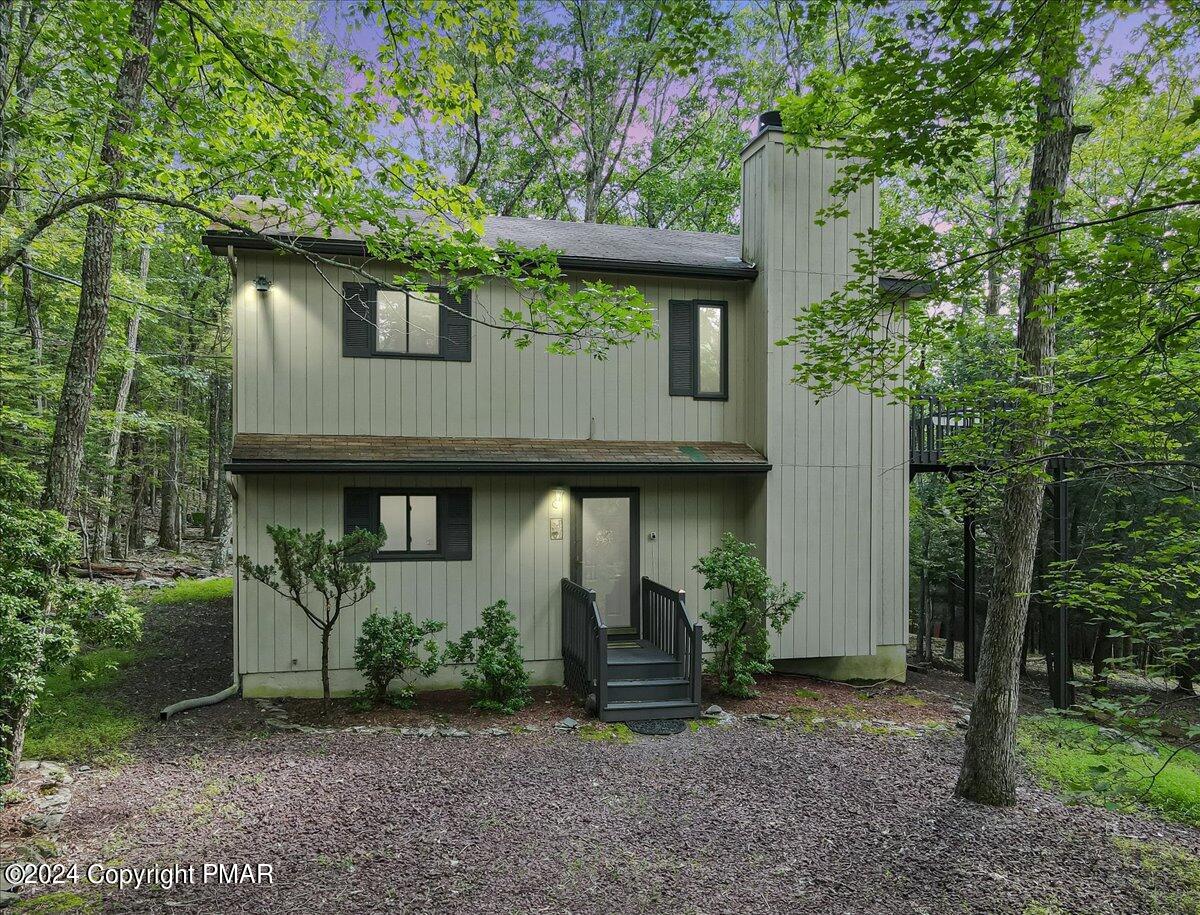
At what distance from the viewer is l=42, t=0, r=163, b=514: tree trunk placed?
552cm

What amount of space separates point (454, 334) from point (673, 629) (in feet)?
14.8

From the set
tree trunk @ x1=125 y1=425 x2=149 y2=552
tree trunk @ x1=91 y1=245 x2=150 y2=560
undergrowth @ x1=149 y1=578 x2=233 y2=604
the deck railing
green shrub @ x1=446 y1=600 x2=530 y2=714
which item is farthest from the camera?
tree trunk @ x1=125 y1=425 x2=149 y2=552

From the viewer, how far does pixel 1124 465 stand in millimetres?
3756

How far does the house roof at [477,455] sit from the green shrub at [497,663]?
1732 millimetres

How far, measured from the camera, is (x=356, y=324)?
805cm

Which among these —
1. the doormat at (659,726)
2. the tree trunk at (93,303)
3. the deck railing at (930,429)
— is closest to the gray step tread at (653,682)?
the doormat at (659,726)

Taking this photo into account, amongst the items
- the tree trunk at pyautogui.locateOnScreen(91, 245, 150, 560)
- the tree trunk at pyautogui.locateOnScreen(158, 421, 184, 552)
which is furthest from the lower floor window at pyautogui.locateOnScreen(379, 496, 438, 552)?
the tree trunk at pyautogui.locateOnScreen(158, 421, 184, 552)

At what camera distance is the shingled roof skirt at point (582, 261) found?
729 cm

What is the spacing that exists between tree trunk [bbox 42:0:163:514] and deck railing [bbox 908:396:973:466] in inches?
382

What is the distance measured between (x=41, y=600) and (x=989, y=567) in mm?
15336

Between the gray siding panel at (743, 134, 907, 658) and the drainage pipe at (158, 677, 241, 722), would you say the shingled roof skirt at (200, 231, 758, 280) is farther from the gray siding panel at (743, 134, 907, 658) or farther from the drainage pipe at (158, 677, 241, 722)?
the drainage pipe at (158, 677, 241, 722)

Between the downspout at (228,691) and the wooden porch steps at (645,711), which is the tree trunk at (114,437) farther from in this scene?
the wooden porch steps at (645,711)

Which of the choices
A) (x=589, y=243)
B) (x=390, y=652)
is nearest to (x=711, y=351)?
(x=589, y=243)

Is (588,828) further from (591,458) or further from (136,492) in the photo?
(136,492)
